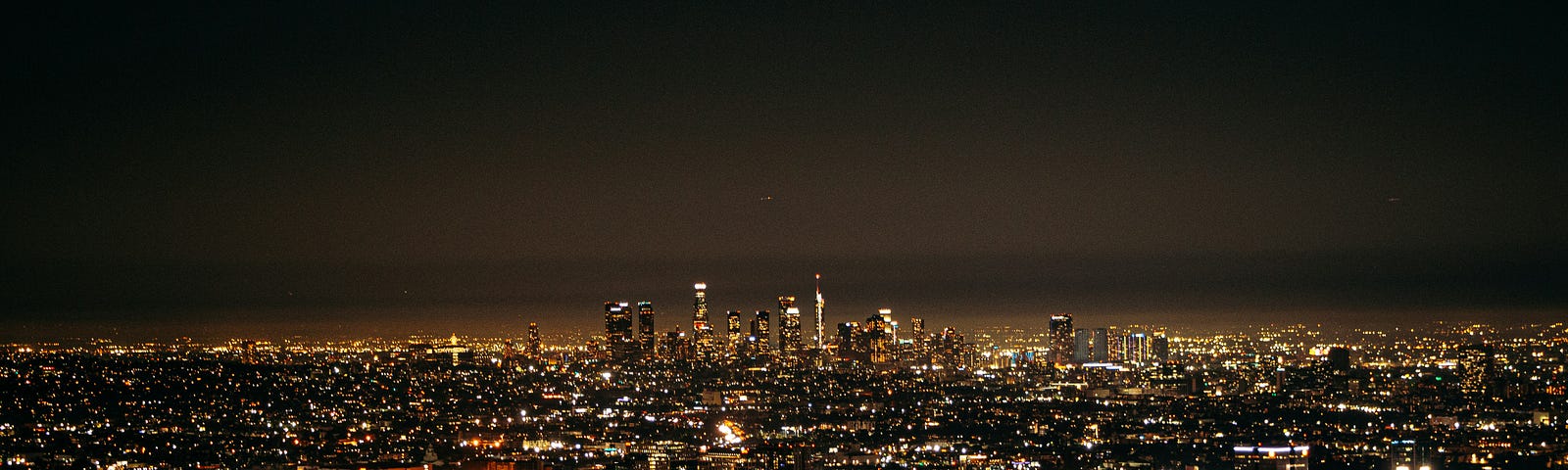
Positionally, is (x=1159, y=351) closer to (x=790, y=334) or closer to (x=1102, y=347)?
(x=1102, y=347)

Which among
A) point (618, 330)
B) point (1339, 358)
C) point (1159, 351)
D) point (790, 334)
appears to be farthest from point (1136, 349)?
point (618, 330)

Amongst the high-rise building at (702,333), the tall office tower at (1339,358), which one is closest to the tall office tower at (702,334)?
the high-rise building at (702,333)

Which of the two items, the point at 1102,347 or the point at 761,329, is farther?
the point at 761,329

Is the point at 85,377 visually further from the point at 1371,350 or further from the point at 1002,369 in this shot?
the point at 1002,369

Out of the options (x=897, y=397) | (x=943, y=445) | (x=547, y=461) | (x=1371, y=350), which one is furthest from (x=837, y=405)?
(x=547, y=461)

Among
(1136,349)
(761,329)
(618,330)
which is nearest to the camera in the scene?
(618,330)

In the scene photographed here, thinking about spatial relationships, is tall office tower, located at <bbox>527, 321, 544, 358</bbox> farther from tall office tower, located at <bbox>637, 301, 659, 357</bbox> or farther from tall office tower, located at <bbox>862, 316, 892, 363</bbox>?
tall office tower, located at <bbox>862, 316, 892, 363</bbox>
